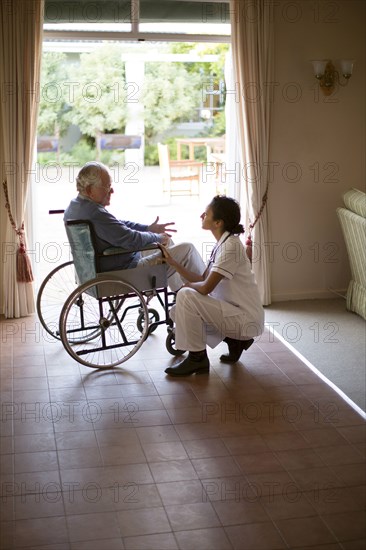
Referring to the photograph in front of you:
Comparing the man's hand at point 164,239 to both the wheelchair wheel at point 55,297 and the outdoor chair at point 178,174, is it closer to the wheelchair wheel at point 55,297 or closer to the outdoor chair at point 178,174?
the wheelchair wheel at point 55,297

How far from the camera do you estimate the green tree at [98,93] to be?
11031 mm

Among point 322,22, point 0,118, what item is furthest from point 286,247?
point 0,118

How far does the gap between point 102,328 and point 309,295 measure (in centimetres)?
237

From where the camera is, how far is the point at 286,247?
21.1 ft

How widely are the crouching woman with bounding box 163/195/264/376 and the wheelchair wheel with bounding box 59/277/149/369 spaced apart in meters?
0.30

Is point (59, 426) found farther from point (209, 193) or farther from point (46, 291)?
point (209, 193)

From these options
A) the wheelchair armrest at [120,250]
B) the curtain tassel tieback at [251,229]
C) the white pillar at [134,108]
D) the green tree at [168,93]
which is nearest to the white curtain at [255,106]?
the curtain tassel tieback at [251,229]

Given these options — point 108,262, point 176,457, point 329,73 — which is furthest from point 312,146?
point 176,457

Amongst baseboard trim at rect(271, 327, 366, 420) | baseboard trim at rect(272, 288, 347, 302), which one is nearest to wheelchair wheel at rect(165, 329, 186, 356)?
baseboard trim at rect(271, 327, 366, 420)

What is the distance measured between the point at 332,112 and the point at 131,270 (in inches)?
97.9

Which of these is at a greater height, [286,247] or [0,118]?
[0,118]

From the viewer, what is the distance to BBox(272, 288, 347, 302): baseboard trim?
21.3 ft

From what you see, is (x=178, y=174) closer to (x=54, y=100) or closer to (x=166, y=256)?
(x=54, y=100)

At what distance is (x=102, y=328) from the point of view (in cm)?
478
